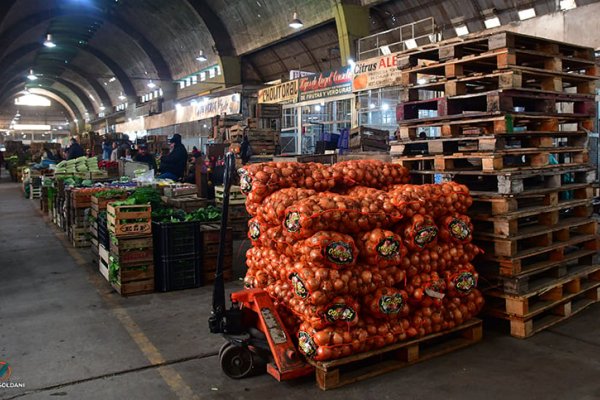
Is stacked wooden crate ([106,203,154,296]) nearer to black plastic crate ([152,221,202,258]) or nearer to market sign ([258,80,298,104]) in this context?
black plastic crate ([152,221,202,258])

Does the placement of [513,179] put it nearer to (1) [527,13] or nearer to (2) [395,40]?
(1) [527,13]

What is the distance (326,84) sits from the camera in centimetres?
2162

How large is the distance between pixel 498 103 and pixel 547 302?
2.26 metres

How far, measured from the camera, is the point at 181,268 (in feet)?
24.2

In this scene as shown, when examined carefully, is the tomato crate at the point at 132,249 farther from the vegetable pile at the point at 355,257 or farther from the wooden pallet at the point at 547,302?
the wooden pallet at the point at 547,302

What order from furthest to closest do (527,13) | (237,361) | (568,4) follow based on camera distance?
(527,13), (568,4), (237,361)

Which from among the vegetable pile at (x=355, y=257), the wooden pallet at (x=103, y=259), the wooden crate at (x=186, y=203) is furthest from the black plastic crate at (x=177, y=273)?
the wooden crate at (x=186, y=203)

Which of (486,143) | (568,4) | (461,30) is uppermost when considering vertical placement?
(461,30)

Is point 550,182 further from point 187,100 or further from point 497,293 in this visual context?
point 187,100

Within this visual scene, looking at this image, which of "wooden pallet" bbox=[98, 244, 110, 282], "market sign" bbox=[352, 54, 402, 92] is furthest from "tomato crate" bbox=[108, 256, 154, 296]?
"market sign" bbox=[352, 54, 402, 92]

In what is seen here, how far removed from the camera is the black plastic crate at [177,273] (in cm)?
726

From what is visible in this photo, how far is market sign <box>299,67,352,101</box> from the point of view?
811 inches

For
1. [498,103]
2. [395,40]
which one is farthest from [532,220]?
[395,40]

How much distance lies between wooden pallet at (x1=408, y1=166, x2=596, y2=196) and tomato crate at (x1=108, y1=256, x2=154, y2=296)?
12.1 ft
